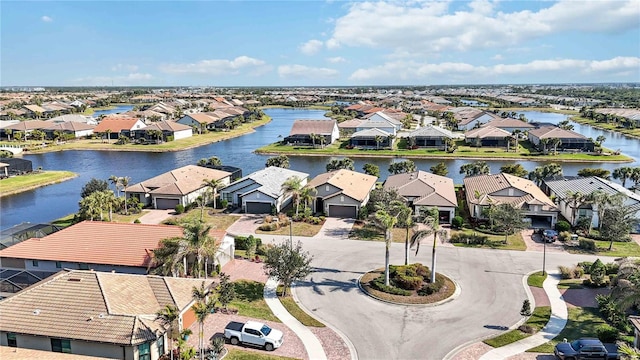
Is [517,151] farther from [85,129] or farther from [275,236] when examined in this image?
[85,129]

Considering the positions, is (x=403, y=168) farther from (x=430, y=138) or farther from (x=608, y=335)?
(x=608, y=335)

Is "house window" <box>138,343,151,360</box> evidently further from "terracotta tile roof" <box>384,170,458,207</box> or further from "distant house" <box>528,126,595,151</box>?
"distant house" <box>528,126,595,151</box>

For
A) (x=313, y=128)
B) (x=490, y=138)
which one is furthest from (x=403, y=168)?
(x=313, y=128)

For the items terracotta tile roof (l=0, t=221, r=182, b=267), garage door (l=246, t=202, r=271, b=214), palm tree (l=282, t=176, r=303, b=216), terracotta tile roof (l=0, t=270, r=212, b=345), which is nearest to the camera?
terracotta tile roof (l=0, t=270, r=212, b=345)

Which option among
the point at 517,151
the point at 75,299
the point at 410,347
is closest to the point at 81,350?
the point at 75,299

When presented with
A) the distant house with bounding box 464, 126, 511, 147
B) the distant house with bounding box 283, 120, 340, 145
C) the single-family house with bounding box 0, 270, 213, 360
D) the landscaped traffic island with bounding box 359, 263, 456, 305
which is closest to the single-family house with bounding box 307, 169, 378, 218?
the landscaped traffic island with bounding box 359, 263, 456, 305

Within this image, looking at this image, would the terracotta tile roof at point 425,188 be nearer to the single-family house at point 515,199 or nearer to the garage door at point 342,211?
the single-family house at point 515,199

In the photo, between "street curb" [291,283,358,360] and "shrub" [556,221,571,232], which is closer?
"street curb" [291,283,358,360]
